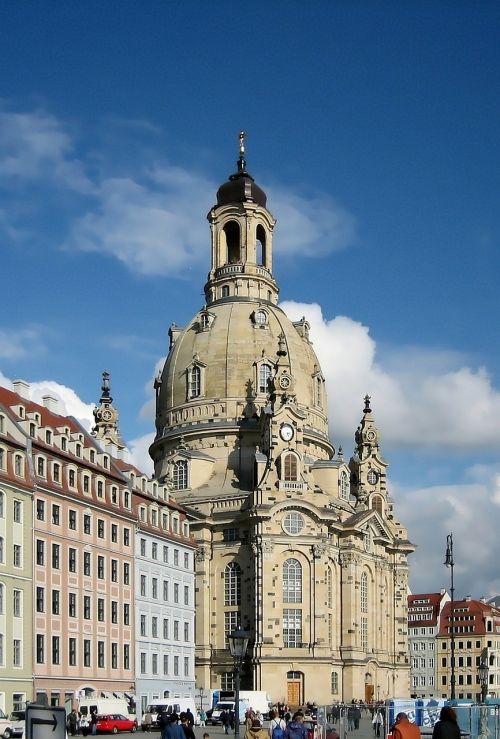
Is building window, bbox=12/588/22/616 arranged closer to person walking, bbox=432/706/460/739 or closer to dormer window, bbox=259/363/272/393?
person walking, bbox=432/706/460/739

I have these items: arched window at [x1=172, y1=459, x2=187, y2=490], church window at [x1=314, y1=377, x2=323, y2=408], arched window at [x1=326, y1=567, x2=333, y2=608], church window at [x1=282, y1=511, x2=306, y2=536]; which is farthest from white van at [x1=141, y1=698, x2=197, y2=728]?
church window at [x1=314, y1=377, x2=323, y2=408]

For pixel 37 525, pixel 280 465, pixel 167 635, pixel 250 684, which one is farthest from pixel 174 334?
pixel 37 525

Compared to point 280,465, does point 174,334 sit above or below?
above

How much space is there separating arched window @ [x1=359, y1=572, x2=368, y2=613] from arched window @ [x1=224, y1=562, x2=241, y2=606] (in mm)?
14291

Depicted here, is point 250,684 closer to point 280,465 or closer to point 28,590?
point 280,465

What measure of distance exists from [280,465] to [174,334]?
90.0 ft

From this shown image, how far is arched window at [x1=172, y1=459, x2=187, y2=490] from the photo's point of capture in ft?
396

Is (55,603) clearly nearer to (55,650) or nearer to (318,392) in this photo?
(55,650)

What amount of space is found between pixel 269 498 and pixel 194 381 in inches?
742

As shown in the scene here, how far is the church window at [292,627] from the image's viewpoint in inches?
4380

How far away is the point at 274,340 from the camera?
417 feet

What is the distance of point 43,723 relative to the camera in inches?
599

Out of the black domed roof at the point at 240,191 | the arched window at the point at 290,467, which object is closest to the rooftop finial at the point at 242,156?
the black domed roof at the point at 240,191

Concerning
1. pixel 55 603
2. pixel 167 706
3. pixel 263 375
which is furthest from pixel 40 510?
pixel 263 375
